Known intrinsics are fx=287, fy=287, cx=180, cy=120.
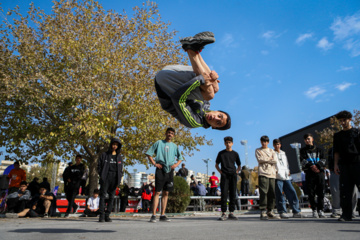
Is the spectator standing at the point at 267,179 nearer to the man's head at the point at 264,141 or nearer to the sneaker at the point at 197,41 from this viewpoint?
the man's head at the point at 264,141

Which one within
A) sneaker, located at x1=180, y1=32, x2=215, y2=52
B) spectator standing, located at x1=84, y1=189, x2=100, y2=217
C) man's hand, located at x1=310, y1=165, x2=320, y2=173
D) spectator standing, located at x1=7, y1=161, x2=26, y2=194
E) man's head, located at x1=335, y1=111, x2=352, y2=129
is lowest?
spectator standing, located at x1=84, y1=189, x2=100, y2=217

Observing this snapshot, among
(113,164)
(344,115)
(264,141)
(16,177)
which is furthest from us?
(16,177)

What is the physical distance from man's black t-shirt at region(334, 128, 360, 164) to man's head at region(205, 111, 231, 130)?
303cm

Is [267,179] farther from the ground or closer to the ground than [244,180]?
closer to the ground

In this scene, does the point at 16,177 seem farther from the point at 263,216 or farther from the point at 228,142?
the point at 263,216

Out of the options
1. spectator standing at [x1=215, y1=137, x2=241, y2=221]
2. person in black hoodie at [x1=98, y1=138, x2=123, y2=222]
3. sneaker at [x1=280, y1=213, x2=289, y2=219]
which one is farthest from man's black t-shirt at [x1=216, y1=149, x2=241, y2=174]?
person in black hoodie at [x1=98, y1=138, x2=123, y2=222]

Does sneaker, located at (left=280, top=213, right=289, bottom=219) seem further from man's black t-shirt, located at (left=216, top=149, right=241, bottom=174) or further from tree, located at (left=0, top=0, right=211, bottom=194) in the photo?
tree, located at (left=0, top=0, right=211, bottom=194)

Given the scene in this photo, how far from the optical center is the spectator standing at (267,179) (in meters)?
7.46

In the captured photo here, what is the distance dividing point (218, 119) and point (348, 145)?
10.7ft

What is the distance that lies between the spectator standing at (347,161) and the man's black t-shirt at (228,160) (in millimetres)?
2711

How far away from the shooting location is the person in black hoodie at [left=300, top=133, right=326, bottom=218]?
7.57 metres

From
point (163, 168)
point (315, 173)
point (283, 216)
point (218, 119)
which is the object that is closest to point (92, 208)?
point (163, 168)

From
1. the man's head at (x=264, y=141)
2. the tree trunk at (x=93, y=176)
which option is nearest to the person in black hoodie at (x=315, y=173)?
the man's head at (x=264, y=141)

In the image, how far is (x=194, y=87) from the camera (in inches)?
158
